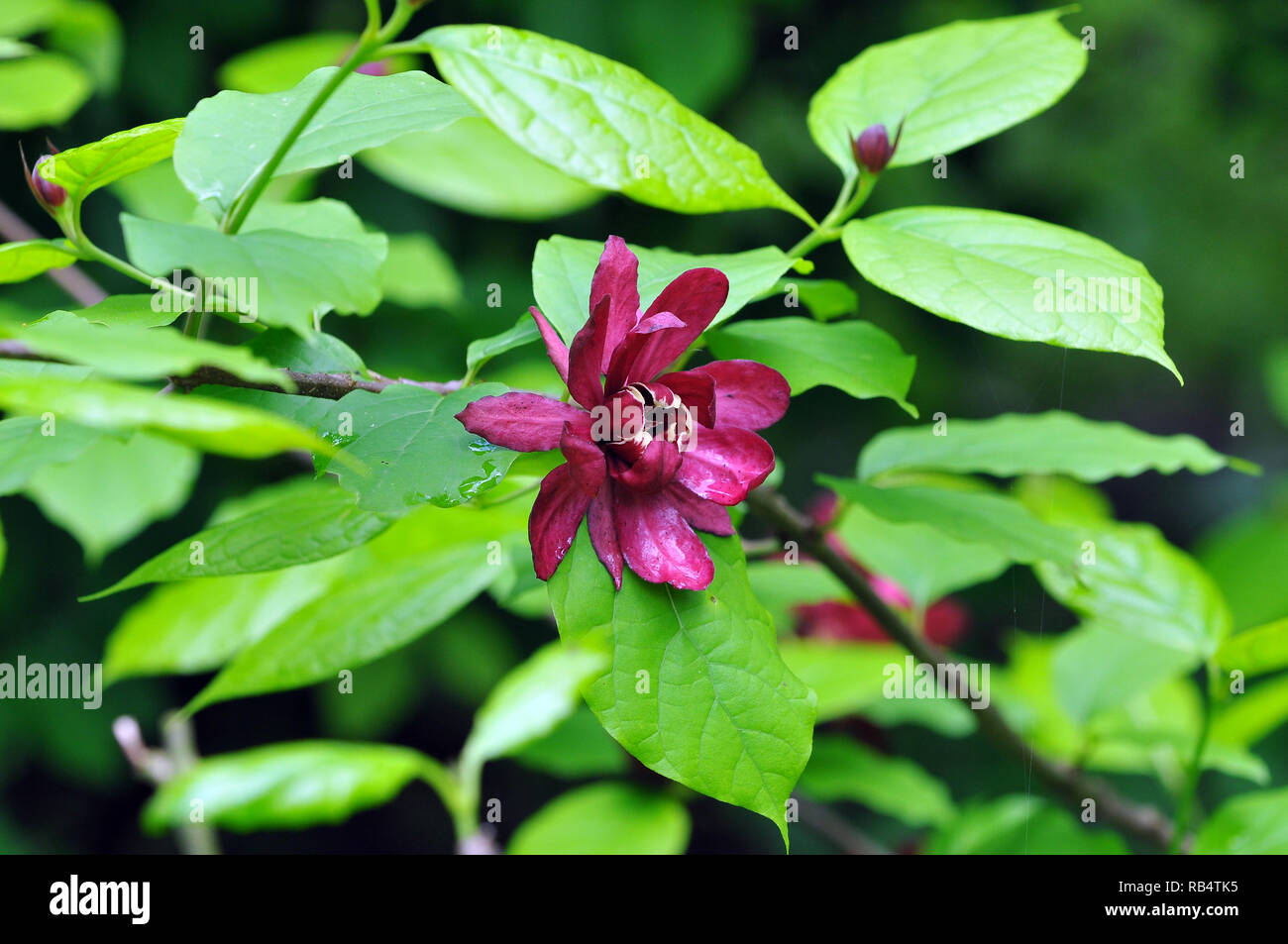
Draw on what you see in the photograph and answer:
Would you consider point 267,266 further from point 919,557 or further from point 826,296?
point 919,557

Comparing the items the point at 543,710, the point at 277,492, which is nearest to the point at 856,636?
the point at 543,710

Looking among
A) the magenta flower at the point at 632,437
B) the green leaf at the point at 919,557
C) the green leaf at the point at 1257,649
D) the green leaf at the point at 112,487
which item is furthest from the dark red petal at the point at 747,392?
the green leaf at the point at 112,487

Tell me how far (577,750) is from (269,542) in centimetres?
62

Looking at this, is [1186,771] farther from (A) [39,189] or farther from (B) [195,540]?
(A) [39,189]

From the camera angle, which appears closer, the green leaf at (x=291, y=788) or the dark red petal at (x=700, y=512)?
the dark red petal at (x=700, y=512)

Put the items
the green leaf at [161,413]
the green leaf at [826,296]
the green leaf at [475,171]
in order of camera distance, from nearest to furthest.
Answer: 1. the green leaf at [161,413]
2. the green leaf at [826,296]
3. the green leaf at [475,171]

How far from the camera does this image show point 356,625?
688 mm

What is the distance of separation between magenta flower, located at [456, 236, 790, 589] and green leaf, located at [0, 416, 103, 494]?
17 centimetres

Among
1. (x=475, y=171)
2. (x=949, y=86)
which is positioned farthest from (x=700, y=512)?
(x=475, y=171)

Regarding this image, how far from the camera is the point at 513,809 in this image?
1853 mm

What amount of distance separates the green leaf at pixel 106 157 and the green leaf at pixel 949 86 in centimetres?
35

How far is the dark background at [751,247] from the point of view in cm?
141

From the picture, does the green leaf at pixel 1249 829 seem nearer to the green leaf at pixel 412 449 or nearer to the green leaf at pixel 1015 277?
the green leaf at pixel 1015 277
